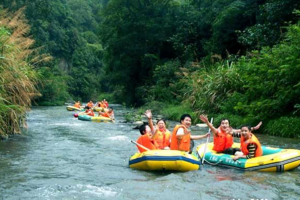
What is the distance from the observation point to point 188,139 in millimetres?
8211

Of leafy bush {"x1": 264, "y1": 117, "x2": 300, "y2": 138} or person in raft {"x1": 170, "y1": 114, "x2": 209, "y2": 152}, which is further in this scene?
leafy bush {"x1": 264, "y1": 117, "x2": 300, "y2": 138}

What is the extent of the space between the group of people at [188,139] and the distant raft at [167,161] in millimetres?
434

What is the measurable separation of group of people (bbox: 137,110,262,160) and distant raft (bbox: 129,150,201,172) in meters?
0.43

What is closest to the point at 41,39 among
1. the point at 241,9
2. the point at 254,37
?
the point at 241,9

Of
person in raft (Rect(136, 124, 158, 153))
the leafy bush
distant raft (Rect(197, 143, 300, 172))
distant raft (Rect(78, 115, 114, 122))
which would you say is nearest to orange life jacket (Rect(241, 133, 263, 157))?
distant raft (Rect(197, 143, 300, 172))

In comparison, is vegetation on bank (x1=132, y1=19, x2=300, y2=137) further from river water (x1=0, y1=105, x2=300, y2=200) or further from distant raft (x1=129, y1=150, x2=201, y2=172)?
distant raft (x1=129, y1=150, x2=201, y2=172)

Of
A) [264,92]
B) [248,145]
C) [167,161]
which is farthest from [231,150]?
[264,92]

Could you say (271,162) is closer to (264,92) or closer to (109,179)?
(109,179)

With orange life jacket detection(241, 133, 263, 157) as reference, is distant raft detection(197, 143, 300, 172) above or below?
below

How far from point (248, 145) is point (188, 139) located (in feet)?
3.79

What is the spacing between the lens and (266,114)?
13648 millimetres

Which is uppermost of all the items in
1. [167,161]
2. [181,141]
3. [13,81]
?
[13,81]

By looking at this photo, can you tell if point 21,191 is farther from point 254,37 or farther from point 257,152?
point 254,37

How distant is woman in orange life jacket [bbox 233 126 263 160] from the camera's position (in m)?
8.12
